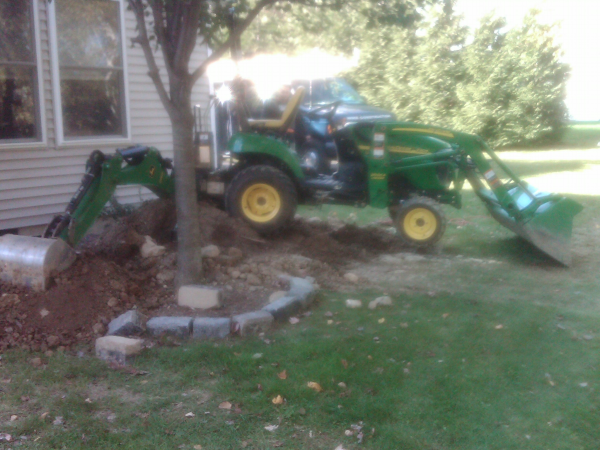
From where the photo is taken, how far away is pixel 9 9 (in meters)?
8.55

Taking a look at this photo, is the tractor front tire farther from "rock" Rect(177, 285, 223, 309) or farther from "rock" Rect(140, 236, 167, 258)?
"rock" Rect(177, 285, 223, 309)

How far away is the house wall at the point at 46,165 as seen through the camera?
8.63 metres

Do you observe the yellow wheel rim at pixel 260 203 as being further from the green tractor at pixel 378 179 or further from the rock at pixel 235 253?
the rock at pixel 235 253

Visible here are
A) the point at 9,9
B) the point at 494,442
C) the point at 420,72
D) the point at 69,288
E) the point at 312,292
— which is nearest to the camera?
the point at 494,442

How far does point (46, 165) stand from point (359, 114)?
7.83 metres

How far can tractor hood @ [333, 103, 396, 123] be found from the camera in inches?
575

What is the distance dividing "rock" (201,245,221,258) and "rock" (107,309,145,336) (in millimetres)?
1606

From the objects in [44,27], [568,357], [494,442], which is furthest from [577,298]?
[44,27]

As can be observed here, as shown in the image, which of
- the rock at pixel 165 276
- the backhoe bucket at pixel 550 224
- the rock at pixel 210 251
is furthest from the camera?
the backhoe bucket at pixel 550 224

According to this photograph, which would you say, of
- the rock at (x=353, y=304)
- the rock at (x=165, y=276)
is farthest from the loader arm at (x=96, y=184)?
the rock at (x=353, y=304)

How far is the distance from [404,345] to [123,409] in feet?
7.36

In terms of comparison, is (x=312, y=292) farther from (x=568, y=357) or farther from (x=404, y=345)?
(x=568, y=357)

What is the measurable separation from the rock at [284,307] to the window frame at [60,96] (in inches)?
182

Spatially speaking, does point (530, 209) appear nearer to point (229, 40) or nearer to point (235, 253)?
point (235, 253)
